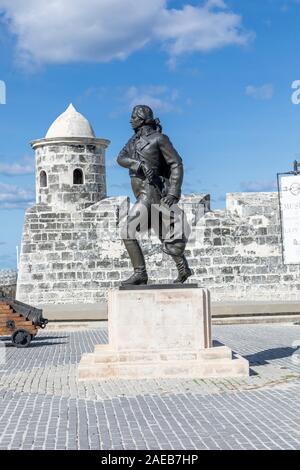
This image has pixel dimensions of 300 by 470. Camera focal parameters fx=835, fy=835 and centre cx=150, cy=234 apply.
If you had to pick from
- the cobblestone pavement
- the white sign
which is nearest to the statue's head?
the cobblestone pavement

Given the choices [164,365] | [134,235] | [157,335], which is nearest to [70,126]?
[134,235]

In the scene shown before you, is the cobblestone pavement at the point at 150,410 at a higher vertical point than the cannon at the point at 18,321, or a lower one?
lower

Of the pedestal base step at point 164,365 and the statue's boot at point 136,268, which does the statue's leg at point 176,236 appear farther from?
the pedestal base step at point 164,365

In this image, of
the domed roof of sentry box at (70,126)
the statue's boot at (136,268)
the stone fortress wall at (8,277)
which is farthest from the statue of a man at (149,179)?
the stone fortress wall at (8,277)

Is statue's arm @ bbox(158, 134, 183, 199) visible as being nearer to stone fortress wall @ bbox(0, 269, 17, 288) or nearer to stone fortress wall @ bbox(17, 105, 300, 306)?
stone fortress wall @ bbox(17, 105, 300, 306)

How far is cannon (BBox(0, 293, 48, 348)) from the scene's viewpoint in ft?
43.9

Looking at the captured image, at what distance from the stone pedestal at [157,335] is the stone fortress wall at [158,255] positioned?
33.0ft

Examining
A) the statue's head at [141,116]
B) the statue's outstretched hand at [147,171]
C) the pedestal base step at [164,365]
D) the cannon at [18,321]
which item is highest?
the statue's head at [141,116]

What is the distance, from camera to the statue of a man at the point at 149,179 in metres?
9.67

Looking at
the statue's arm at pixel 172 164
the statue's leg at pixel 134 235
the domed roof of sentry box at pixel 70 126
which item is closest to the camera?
the statue's leg at pixel 134 235

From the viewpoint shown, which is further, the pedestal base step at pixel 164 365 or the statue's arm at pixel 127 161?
the statue's arm at pixel 127 161

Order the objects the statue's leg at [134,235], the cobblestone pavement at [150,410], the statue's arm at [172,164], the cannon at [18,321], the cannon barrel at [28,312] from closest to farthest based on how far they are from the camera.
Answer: the cobblestone pavement at [150,410] < the statue's leg at [134,235] < the statue's arm at [172,164] < the cannon at [18,321] < the cannon barrel at [28,312]

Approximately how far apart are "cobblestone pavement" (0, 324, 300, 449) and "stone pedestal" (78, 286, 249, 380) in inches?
10.2
